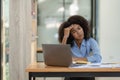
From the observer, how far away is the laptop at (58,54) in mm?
2354

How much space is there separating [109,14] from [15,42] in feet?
8.36

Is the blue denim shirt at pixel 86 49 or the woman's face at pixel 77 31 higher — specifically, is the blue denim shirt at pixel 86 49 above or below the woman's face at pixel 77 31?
below

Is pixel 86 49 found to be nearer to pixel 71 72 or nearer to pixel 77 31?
pixel 77 31

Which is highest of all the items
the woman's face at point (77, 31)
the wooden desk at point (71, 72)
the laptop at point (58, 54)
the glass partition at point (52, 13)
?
the glass partition at point (52, 13)

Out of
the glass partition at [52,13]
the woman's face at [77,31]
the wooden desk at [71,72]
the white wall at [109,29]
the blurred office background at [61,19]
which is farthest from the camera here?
the glass partition at [52,13]

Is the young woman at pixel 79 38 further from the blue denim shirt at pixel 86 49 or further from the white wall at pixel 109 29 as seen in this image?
the white wall at pixel 109 29

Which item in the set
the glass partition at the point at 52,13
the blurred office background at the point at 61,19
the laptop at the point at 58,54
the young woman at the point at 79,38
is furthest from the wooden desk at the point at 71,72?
the glass partition at the point at 52,13

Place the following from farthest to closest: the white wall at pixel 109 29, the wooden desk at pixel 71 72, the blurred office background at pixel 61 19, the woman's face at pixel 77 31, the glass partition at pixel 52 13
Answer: the glass partition at pixel 52 13, the white wall at pixel 109 29, the blurred office background at pixel 61 19, the woman's face at pixel 77 31, the wooden desk at pixel 71 72

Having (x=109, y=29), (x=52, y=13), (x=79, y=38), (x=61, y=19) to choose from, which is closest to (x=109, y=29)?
(x=109, y=29)

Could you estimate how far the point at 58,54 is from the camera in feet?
7.81

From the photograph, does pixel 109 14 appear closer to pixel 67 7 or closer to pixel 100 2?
pixel 100 2

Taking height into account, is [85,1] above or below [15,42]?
above

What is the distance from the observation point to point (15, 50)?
4.45 m

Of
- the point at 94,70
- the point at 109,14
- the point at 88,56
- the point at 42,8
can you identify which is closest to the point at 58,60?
the point at 94,70
